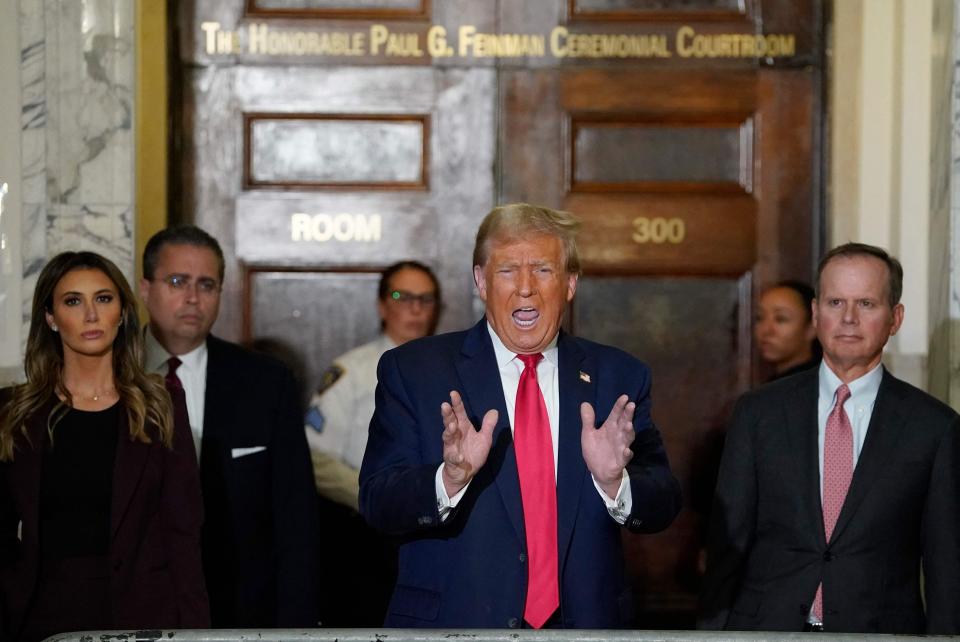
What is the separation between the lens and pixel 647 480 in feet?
11.0

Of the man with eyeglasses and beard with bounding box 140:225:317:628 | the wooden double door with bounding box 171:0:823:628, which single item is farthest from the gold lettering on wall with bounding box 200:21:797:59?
the man with eyeglasses and beard with bounding box 140:225:317:628

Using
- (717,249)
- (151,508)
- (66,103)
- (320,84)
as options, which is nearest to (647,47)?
(717,249)

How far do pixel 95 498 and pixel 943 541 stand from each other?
2.30 meters

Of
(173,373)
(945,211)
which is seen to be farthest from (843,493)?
(173,373)

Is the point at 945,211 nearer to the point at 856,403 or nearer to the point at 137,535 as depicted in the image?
the point at 856,403

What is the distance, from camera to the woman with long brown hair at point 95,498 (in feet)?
12.7

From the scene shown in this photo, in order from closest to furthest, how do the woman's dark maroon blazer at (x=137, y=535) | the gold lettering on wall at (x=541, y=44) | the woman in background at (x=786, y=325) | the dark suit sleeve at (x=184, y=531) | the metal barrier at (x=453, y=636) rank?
1. the metal barrier at (x=453, y=636)
2. the woman's dark maroon blazer at (x=137, y=535)
3. the dark suit sleeve at (x=184, y=531)
4. the woman in background at (x=786, y=325)
5. the gold lettering on wall at (x=541, y=44)

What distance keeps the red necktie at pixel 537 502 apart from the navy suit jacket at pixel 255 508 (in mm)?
1371

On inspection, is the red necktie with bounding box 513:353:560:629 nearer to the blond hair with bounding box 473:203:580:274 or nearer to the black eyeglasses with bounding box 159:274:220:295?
the blond hair with bounding box 473:203:580:274

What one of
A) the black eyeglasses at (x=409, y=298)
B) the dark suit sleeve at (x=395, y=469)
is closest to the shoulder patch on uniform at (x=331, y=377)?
the black eyeglasses at (x=409, y=298)

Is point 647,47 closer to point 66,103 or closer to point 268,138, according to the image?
point 268,138

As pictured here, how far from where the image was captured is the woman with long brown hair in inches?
153

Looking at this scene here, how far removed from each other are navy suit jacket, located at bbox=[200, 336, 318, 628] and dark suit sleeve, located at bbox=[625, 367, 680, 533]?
4.72 ft

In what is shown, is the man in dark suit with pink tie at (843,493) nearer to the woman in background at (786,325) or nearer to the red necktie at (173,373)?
the woman in background at (786,325)
